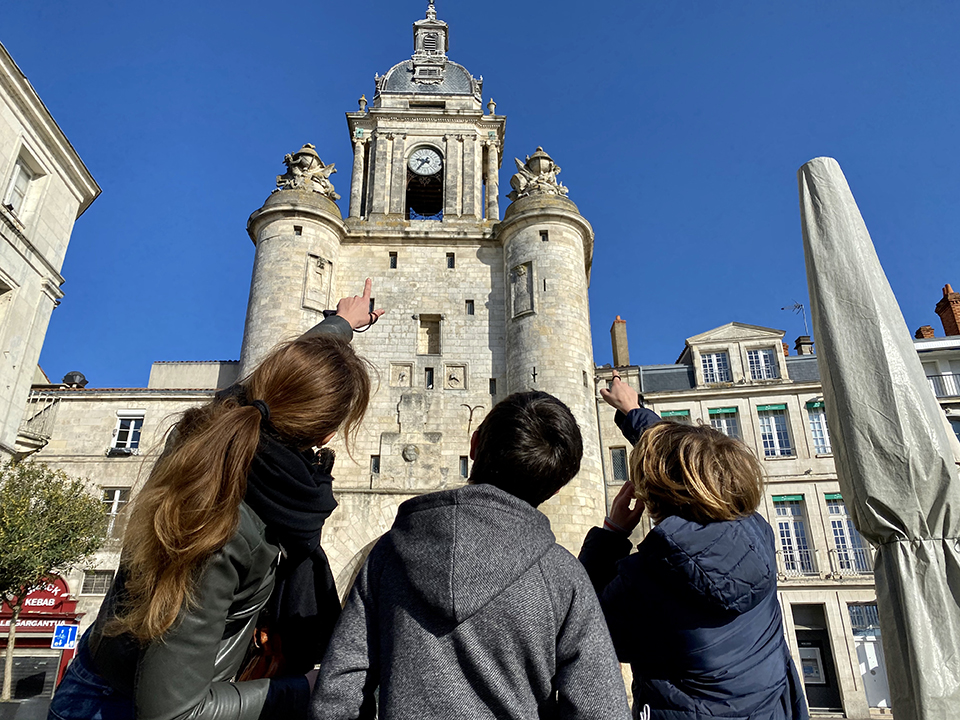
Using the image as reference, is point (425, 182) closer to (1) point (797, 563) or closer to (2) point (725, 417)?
(2) point (725, 417)

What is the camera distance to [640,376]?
21.3m

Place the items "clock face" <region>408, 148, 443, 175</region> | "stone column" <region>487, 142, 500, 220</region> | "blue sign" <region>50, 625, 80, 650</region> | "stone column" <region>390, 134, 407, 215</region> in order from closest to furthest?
"blue sign" <region>50, 625, 80, 650</region> < "stone column" <region>390, 134, 407, 215</region> < "clock face" <region>408, 148, 443, 175</region> < "stone column" <region>487, 142, 500, 220</region>

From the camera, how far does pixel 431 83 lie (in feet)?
83.9

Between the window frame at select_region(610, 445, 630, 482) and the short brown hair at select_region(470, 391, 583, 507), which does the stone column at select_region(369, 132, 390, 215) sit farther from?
the short brown hair at select_region(470, 391, 583, 507)

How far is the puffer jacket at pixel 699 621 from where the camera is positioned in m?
2.32

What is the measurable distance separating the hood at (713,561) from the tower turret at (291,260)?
15.3 metres

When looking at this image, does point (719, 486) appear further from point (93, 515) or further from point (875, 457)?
point (93, 515)

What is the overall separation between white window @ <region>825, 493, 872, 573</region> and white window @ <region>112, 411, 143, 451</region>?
20.2 meters

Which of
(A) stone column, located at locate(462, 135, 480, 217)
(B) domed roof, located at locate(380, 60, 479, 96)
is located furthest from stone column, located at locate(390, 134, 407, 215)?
(B) domed roof, located at locate(380, 60, 479, 96)

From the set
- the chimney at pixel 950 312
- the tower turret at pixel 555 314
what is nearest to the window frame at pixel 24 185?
the tower turret at pixel 555 314

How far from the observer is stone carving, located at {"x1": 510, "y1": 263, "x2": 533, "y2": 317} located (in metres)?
17.6

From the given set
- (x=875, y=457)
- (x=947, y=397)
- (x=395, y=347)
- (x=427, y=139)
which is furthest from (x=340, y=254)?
(x=947, y=397)

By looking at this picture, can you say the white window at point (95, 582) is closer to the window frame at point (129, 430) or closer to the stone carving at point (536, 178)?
the window frame at point (129, 430)

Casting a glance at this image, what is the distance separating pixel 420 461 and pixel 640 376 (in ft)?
28.0
